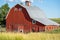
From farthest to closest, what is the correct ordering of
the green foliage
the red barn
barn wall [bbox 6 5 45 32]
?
the green foliage → barn wall [bbox 6 5 45 32] → the red barn

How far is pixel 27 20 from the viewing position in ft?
132

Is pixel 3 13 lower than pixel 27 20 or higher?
higher

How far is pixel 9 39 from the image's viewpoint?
13258 millimetres

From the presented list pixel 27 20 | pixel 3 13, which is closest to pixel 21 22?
pixel 27 20

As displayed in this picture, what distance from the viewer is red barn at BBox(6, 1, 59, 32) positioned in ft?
128

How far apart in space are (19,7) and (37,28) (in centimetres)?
596

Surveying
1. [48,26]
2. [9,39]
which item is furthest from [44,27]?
[9,39]

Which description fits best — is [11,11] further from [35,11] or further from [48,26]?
[48,26]

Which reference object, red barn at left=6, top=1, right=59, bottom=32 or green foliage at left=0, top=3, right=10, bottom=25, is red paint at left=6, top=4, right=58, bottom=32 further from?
green foliage at left=0, top=3, right=10, bottom=25

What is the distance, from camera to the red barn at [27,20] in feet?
128

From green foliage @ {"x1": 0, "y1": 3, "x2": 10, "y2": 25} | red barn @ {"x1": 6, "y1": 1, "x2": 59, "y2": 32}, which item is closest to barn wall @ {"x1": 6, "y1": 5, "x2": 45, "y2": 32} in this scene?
red barn @ {"x1": 6, "y1": 1, "x2": 59, "y2": 32}

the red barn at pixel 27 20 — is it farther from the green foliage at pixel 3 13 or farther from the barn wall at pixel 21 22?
the green foliage at pixel 3 13

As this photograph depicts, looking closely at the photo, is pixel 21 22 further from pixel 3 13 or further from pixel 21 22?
pixel 3 13

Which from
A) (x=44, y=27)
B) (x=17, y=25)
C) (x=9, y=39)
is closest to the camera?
(x=9, y=39)
